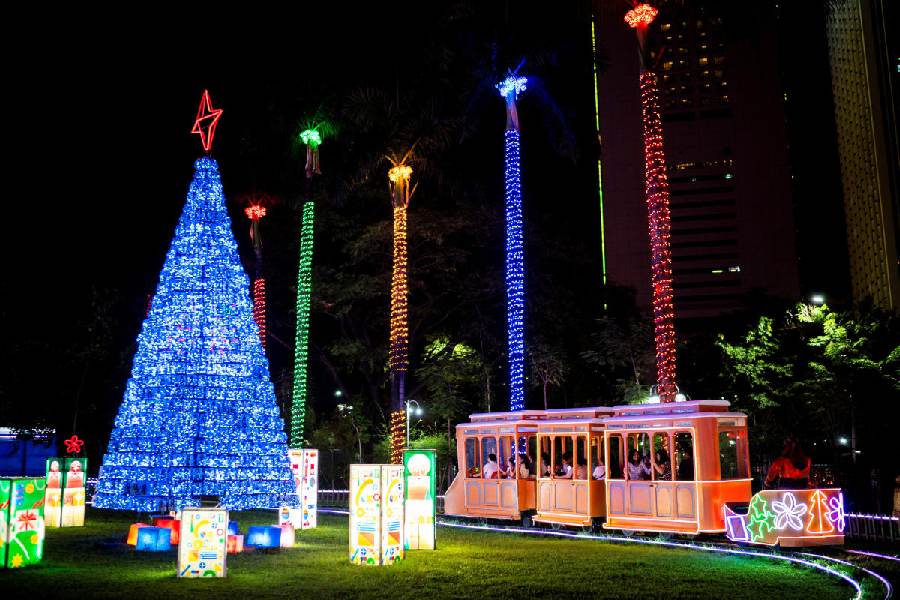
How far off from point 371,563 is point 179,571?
8.11 ft

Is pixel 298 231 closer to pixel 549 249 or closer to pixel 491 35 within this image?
pixel 549 249

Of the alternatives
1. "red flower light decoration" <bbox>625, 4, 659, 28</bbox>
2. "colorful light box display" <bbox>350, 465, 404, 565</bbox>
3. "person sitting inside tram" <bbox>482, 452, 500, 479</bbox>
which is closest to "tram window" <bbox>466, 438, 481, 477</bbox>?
"person sitting inside tram" <bbox>482, 452, 500, 479</bbox>

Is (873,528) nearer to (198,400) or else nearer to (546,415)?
(546,415)

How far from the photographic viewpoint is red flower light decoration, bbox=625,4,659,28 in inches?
761

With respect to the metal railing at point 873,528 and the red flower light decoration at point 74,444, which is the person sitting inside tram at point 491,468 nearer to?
the metal railing at point 873,528

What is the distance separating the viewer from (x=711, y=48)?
56.9m

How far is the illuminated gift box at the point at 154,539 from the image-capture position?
1430 centimetres

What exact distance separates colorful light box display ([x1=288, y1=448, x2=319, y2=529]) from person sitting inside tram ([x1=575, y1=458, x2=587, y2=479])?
16.5ft

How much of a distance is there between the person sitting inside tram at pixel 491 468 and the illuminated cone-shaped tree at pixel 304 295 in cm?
712

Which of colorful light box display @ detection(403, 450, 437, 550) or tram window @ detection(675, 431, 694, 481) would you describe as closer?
colorful light box display @ detection(403, 450, 437, 550)

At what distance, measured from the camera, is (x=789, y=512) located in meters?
13.6

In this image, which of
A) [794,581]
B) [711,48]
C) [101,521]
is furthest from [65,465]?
[711,48]

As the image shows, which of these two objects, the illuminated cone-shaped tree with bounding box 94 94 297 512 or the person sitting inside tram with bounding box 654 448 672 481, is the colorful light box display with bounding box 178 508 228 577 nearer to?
the illuminated cone-shaped tree with bounding box 94 94 297 512

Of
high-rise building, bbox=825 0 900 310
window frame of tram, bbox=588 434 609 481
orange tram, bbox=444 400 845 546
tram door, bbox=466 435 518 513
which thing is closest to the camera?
orange tram, bbox=444 400 845 546
